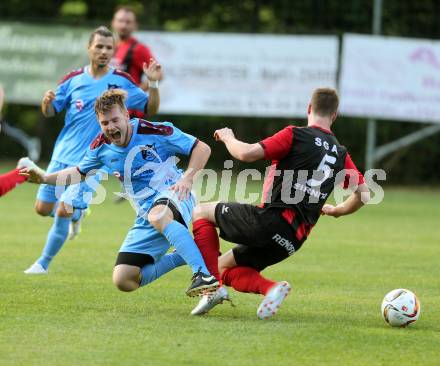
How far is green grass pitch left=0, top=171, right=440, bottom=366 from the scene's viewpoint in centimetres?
544

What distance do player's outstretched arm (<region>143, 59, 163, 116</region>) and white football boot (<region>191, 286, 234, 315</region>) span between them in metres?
2.61

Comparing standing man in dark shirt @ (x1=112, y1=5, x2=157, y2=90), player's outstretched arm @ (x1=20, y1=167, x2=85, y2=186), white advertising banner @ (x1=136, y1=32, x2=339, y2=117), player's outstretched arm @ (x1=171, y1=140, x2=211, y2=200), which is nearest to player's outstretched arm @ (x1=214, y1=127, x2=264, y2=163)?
player's outstretched arm @ (x1=171, y1=140, x2=211, y2=200)

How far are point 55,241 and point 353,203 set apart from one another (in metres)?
2.89

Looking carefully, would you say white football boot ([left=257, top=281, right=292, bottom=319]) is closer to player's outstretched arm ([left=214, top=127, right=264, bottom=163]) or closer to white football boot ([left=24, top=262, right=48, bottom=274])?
player's outstretched arm ([left=214, top=127, right=264, bottom=163])

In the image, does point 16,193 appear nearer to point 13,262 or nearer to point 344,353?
point 13,262

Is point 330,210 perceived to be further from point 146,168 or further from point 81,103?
point 81,103

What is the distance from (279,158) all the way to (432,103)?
11.9m

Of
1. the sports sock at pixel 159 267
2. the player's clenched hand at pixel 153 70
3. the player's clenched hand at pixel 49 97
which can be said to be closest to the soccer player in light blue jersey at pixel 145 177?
the sports sock at pixel 159 267

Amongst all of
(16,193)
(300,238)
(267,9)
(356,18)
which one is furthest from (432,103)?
(300,238)

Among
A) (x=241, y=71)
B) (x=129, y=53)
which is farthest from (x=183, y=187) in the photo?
(x=241, y=71)

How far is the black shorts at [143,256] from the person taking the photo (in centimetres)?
675

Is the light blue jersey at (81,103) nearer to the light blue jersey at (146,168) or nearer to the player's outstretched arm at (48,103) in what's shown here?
the player's outstretched arm at (48,103)

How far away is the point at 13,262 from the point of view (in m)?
9.12

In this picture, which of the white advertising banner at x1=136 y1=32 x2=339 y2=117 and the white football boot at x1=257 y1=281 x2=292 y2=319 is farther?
the white advertising banner at x1=136 y1=32 x2=339 y2=117
